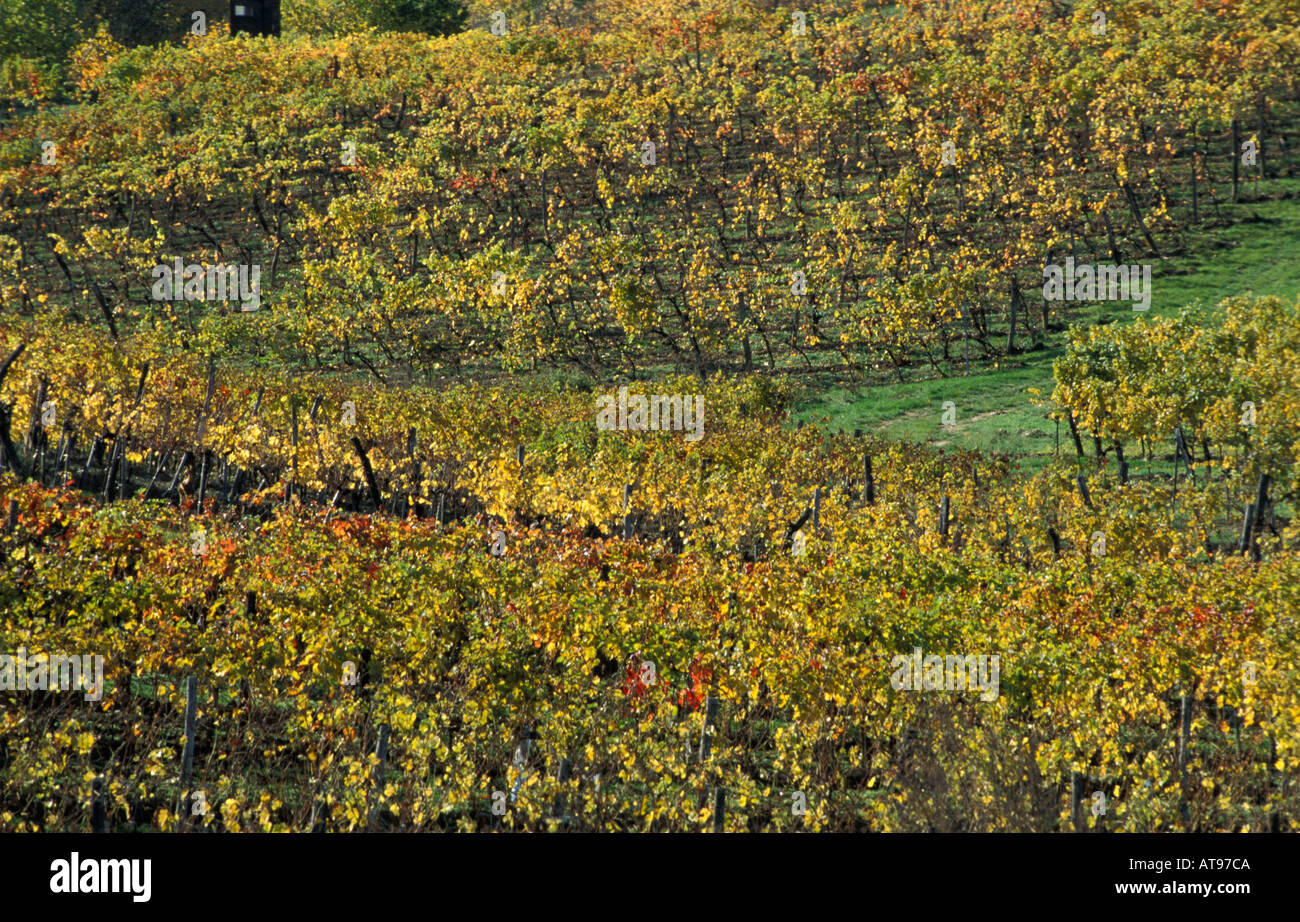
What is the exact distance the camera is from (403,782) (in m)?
17.0

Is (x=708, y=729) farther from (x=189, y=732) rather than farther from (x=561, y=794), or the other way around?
(x=189, y=732)

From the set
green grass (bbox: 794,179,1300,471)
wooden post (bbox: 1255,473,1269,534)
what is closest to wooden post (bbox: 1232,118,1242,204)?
green grass (bbox: 794,179,1300,471)

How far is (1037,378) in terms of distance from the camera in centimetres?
4578

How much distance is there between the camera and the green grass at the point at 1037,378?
135ft

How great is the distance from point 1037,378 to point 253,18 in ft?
246

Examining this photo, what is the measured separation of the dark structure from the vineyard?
1319 cm

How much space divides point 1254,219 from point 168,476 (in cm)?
4935

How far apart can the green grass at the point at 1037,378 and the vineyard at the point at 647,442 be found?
0.92m

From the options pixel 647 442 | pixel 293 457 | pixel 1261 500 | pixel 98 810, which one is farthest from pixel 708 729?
pixel 1261 500

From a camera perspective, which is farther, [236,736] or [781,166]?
[781,166]

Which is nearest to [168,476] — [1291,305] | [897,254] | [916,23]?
[897,254]

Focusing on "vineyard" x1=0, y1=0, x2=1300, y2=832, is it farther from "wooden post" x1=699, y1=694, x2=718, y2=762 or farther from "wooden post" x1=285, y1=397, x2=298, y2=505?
"wooden post" x1=285, y1=397, x2=298, y2=505

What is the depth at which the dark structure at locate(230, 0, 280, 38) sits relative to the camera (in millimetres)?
95125

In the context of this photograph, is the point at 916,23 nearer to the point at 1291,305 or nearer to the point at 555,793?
the point at 1291,305
